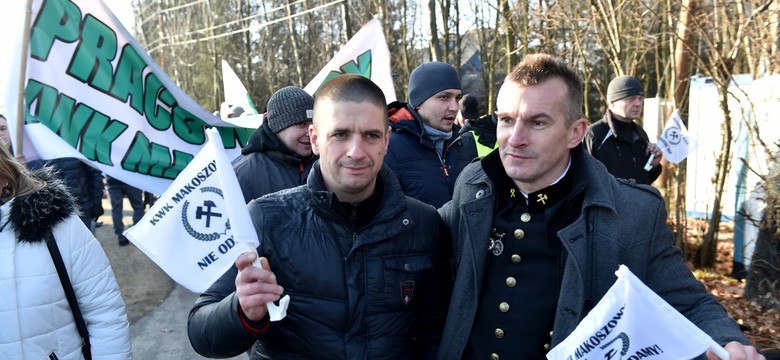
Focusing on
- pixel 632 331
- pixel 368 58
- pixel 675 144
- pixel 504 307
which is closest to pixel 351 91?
pixel 504 307

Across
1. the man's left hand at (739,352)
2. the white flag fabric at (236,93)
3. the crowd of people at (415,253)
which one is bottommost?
the man's left hand at (739,352)

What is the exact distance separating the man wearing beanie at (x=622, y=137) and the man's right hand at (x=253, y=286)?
5.16m

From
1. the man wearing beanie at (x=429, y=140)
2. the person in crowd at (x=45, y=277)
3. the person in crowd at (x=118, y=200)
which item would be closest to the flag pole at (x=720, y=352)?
the man wearing beanie at (x=429, y=140)

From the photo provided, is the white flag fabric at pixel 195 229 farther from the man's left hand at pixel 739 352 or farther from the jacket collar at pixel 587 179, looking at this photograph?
the man's left hand at pixel 739 352

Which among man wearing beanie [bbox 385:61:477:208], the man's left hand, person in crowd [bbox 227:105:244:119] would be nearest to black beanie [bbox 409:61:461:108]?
man wearing beanie [bbox 385:61:477:208]

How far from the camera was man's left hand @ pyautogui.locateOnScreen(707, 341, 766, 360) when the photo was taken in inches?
71.2

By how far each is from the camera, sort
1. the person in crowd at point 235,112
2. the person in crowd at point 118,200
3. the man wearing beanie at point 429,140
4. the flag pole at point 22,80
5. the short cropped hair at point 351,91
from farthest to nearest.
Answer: the person in crowd at point 118,200
the person in crowd at point 235,112
the flag pole at point 22,80
the man wearing beanie at point 429,140
the short cropped hair at point 351,91

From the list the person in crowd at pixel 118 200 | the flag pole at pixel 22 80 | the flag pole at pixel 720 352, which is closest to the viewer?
the flag pole at pixel 720 352

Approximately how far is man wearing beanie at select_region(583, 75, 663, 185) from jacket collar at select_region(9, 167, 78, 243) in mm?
5165

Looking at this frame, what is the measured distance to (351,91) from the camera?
2.35m

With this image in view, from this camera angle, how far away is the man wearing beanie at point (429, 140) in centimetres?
394

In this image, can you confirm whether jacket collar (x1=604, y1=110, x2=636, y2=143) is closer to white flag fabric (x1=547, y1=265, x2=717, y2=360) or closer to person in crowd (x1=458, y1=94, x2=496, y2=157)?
person in crowd (x1=458, y1=94, x2=496, y2=157)

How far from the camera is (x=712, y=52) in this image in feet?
21.0

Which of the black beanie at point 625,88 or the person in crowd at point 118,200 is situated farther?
the person in crowd at point 118,200
